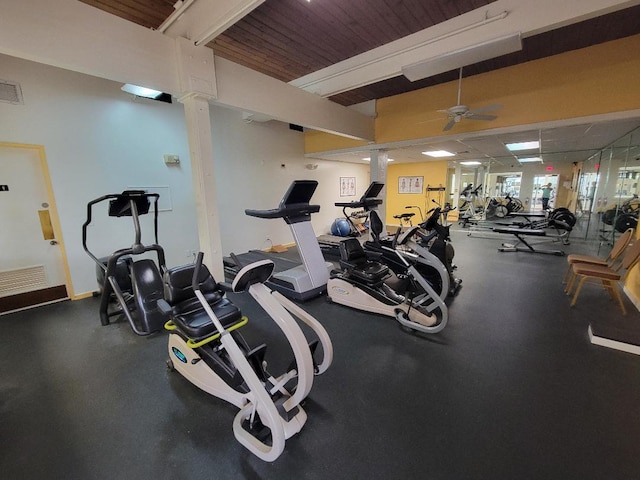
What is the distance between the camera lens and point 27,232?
3482mm

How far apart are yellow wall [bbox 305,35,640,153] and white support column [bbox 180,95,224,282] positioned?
3.99 m

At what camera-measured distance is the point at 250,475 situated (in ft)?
4.67

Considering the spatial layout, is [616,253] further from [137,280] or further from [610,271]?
[137,280]

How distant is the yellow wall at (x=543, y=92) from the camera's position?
3482mm

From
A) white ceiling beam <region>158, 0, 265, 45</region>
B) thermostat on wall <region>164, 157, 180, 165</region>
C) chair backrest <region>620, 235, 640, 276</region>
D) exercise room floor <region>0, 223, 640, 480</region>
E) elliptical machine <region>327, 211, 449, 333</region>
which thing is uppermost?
white ceiling beam <region>158, 0, 265, 45</region>

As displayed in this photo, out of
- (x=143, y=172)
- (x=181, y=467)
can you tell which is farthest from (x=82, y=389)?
(x=143, y=172)

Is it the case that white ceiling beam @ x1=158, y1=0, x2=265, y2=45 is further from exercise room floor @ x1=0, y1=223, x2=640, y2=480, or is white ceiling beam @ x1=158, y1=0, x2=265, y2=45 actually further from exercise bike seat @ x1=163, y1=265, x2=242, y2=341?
exercise room floor @ x1=0, y1=223, x2=640, y2=480

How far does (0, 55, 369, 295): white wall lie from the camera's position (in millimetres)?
3395

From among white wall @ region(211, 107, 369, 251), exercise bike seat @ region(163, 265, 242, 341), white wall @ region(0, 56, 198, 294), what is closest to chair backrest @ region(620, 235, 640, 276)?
exercise bike seat @ region(163, 265, 242, 341)

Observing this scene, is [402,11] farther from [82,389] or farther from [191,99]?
[82,389]

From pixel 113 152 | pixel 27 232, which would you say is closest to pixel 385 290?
pixel 113 152

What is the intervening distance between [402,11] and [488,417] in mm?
3792

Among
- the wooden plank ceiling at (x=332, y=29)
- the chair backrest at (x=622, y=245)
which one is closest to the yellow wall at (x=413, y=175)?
the wooden plank ceiling at (x=332, y=29)

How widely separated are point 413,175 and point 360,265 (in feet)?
25.1
